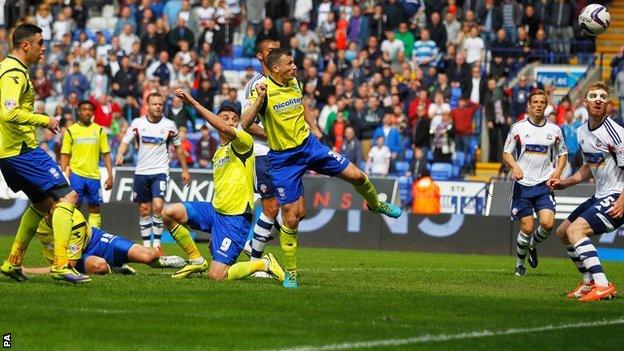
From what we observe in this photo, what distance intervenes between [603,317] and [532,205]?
648 cm

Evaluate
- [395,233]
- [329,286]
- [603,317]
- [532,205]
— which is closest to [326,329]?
[603,317]

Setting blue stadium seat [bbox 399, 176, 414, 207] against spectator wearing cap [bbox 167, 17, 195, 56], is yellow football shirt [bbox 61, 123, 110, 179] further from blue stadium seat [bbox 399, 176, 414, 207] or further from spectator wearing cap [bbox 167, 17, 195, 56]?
spectator wearing cap [bbox 167, 17, 195, 56]

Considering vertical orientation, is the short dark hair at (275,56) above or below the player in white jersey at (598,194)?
above

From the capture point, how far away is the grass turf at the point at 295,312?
33.2 feet

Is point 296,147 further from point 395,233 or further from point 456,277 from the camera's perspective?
point 395,233

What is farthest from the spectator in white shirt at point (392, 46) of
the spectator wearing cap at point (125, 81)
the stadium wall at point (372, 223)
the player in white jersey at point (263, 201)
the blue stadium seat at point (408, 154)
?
the player in white jersey at point (263, 201)

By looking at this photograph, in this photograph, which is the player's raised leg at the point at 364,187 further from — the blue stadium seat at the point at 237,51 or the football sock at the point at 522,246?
the blue stadium seat at the point at 237,51

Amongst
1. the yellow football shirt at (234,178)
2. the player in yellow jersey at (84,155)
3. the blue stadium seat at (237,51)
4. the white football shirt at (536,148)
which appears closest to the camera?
the yellow football shirt at (234,178)

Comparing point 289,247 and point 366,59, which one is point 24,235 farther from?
point 366,59

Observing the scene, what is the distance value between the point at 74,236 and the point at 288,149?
103 inches

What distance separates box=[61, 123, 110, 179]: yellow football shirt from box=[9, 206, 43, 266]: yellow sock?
750 centimetres

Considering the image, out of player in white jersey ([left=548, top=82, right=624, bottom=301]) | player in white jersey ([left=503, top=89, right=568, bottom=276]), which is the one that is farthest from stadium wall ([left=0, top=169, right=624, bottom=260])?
player in white jersey ([left=548, top=82, right=624, bottom=301])

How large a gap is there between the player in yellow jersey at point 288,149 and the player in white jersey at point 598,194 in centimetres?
→ 254

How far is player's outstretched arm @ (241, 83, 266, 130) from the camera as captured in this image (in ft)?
46.6
